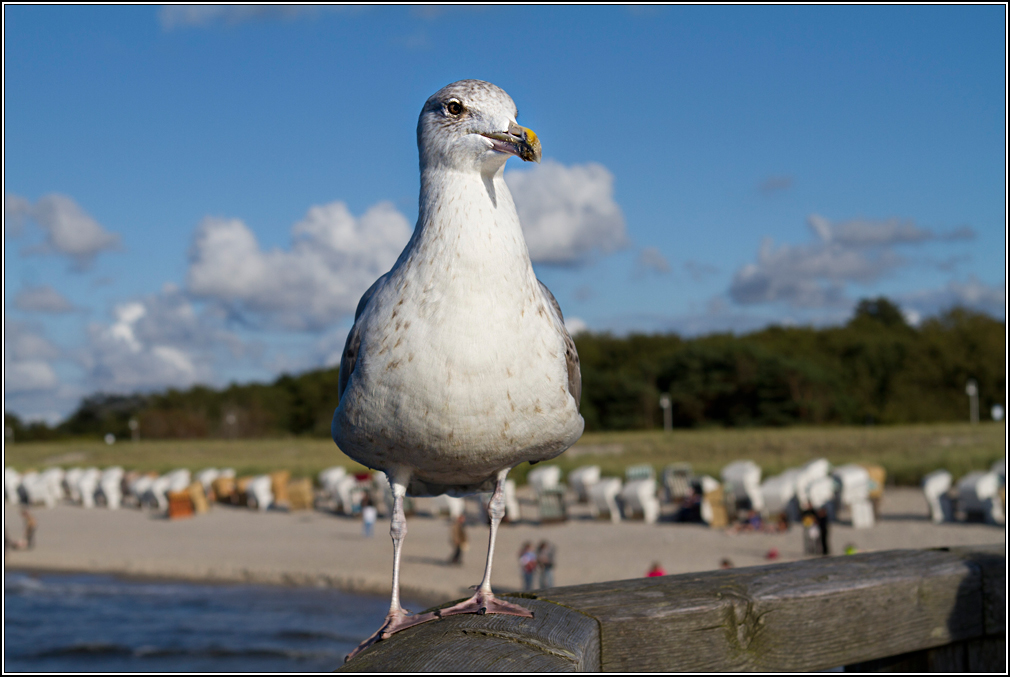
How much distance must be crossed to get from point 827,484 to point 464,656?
1135 inches

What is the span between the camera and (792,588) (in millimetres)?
3561

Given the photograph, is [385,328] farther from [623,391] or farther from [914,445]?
[623,391]

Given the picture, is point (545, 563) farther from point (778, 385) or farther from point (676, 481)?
point (778, 385)

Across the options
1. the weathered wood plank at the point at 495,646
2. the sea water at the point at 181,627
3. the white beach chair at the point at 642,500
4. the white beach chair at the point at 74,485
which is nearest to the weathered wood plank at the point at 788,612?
the weathered wood plank at the point at 495,646

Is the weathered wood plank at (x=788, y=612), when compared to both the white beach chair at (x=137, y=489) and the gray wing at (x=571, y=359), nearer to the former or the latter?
the gray wing at (x=571, y=359)

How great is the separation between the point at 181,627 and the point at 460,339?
2339 cm

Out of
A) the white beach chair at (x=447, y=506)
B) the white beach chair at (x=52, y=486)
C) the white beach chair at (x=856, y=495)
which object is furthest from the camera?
the white beach chair at (x=52, y=486)

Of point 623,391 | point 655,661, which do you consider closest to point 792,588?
point 655,661

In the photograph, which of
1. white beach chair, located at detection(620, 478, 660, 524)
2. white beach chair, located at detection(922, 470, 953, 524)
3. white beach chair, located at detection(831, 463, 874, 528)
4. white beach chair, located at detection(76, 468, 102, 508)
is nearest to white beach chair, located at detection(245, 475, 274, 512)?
white beach chair, located at detection(76, 468, 102, 508)

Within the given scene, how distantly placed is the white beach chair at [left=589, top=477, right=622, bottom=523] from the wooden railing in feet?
97.2

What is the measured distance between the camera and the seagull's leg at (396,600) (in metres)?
3.00

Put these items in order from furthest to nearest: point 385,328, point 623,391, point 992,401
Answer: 1. point 623,391
2. point 992,401
3. point 385,328

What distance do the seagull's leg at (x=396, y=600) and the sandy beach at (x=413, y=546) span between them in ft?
59.1

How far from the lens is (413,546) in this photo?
30719 millimetres
